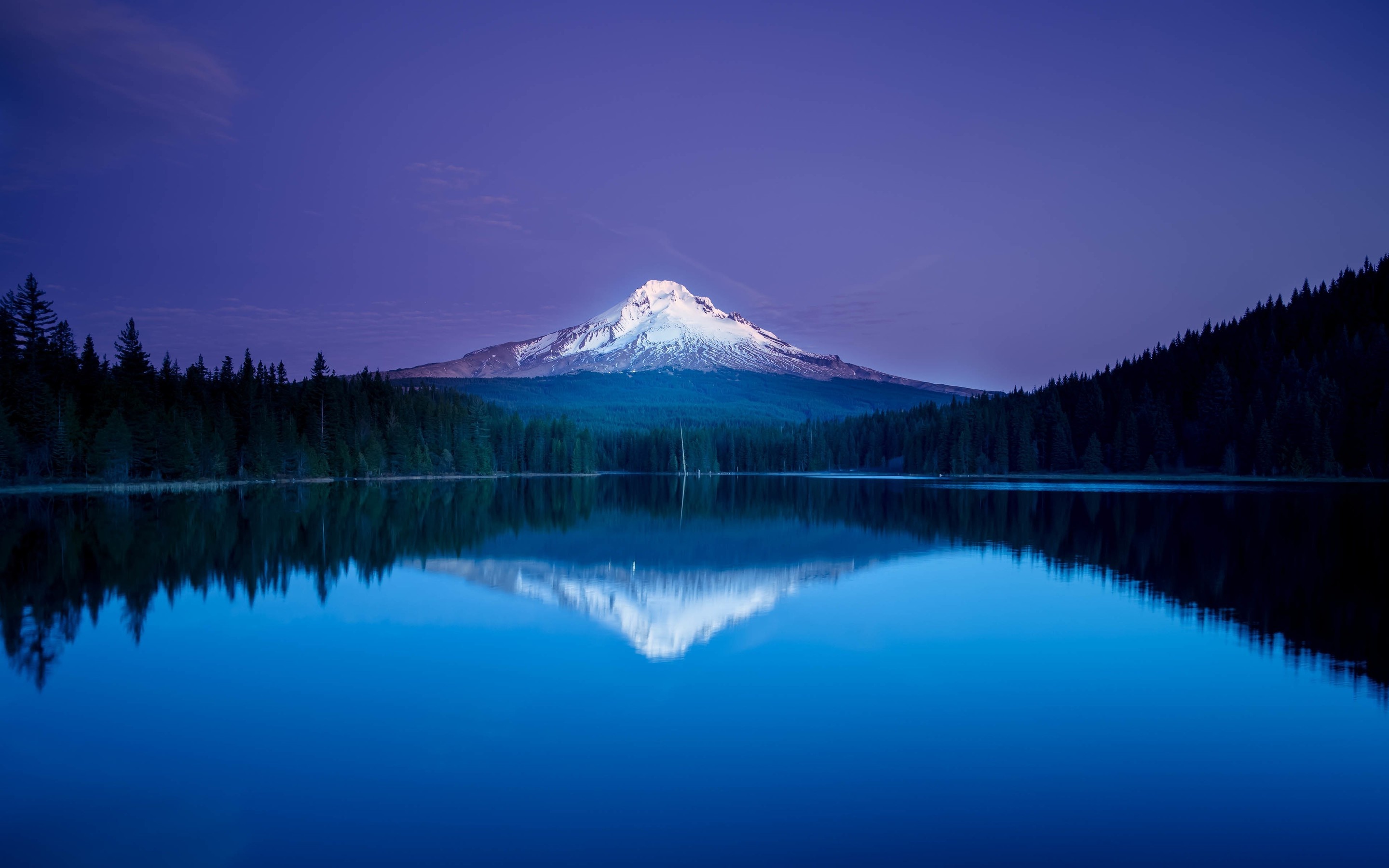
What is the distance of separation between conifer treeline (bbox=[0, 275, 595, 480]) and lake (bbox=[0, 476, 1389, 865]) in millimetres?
46019

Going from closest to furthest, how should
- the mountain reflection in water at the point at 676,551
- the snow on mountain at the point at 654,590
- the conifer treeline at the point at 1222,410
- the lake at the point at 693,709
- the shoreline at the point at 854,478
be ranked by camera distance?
the lake at the point at 693,709
the snow on mountain at the point at 654,590
the mountain reflection in water at the point at 676,551
the shoreline at the point at 854,478
the conifer treeline at the point at 1222,410

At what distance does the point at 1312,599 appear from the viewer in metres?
18.6

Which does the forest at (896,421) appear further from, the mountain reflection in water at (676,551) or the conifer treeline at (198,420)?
the mountain reflection in water at (676,551)

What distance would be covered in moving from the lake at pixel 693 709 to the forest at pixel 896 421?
48362 mm

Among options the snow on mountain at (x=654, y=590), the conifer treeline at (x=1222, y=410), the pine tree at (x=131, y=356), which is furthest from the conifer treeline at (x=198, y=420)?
the conifer treeline at (x=1222, y=410)

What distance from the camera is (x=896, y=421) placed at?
156m

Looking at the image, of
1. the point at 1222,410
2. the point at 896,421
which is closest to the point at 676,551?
the point at 1222,410

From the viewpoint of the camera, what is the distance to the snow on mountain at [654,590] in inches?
670

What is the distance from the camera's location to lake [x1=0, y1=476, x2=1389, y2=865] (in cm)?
786

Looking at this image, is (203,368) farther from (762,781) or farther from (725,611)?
(762,781)

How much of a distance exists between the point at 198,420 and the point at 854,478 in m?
77.3

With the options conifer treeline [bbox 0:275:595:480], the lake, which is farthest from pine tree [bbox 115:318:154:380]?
the lake

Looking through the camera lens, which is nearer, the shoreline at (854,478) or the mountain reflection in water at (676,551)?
the mountain reflection in water at (676,551)

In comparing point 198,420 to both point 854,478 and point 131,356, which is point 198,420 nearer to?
point 131,356
